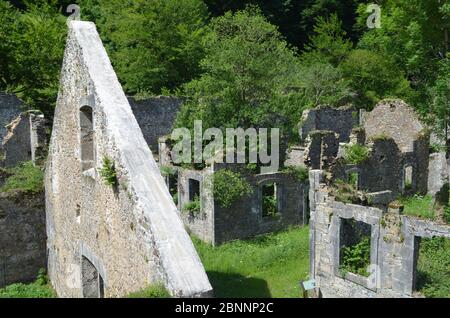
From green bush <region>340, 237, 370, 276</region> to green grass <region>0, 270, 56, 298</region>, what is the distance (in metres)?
7.29

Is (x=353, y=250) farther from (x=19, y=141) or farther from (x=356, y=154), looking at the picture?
(x=19, y=141)

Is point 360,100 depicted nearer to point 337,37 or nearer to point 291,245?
point 337,37

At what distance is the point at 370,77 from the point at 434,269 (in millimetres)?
25831

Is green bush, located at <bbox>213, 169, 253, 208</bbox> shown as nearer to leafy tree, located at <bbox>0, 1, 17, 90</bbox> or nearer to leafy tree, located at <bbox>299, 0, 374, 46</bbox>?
leafy tree, located at <bbox>0, 1, 17, 90</bbox>

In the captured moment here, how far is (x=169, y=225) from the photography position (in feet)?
22.4

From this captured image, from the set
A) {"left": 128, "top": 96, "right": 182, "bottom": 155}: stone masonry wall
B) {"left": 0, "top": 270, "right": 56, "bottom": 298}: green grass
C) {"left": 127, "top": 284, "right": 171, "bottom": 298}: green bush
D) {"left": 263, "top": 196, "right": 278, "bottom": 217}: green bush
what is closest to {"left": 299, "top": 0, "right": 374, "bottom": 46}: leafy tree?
{"left": 128, "top": 96, "right": 182, "bottom": 155}: stone masonry wall

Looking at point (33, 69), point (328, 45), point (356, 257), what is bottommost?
point (356, 257)

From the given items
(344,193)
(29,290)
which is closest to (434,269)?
(344,193)

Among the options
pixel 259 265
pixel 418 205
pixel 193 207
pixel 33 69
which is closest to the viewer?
pixel 259 265

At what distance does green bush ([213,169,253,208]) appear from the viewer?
16.5 metres

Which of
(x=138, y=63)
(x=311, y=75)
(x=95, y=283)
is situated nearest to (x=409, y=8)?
(x=311, y=75)

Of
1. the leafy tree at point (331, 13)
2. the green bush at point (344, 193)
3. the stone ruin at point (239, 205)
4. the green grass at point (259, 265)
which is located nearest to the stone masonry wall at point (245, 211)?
the stone ruin at point (239, 205)

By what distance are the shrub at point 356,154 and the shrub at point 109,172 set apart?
13.8m

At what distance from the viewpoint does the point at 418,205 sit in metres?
20.9
